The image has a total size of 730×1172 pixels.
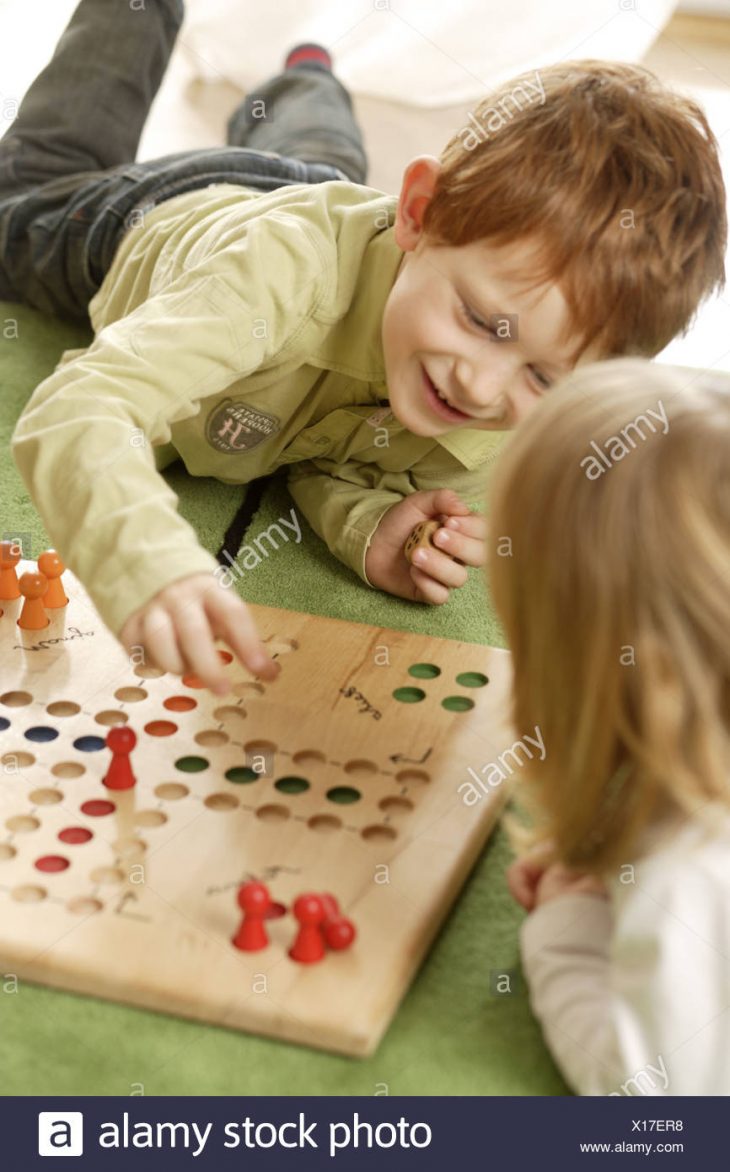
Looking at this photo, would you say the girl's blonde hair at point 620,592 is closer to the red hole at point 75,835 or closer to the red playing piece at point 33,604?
the red hole at point 75,835

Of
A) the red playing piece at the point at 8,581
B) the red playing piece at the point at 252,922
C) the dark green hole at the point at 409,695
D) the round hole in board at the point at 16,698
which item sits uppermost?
→ the red playing piece at the point at 252,922

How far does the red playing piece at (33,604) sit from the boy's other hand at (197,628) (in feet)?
0.69

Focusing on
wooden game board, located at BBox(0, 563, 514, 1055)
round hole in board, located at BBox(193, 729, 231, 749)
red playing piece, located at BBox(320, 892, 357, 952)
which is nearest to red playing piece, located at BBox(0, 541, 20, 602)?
wooden game board, located at BBox(0, 563, 514, 1055)

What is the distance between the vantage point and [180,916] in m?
0.76

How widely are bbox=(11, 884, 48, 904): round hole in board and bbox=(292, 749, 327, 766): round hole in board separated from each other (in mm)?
194

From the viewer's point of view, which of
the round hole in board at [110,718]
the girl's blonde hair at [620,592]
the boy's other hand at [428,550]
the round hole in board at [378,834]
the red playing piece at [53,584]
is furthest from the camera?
the boy's other hand at [428,550]

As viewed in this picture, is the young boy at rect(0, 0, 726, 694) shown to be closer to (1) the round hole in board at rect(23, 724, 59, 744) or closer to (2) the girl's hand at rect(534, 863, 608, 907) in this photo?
(1) the round hole in board at rect(23, 724, 59, 744)

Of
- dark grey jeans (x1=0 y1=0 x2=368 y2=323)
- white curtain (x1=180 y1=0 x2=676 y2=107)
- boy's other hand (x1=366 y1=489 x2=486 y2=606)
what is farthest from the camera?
white curtain (x1=180 y1=0 x2=676 y2=107)

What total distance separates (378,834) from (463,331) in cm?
39

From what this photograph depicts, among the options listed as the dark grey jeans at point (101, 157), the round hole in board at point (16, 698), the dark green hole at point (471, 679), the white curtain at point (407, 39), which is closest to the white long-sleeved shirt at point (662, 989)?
the dark green hole at point (471, 679)

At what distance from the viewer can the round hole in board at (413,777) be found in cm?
89

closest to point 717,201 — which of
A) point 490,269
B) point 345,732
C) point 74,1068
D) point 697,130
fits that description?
point 697,130

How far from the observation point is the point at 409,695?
38.9 inches

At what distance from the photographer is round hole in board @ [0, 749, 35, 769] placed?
2.87 feet
